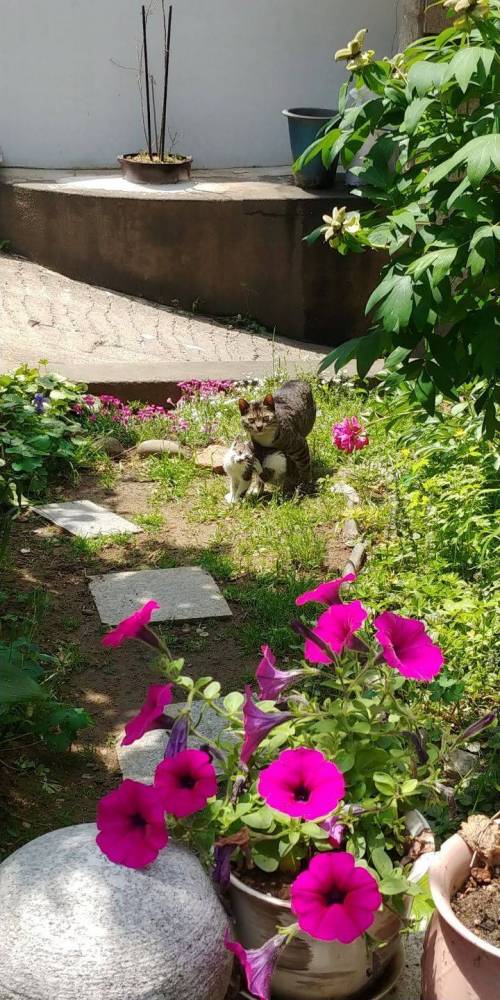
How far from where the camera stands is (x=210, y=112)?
11039 millimetres

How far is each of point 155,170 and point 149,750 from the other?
7.41m

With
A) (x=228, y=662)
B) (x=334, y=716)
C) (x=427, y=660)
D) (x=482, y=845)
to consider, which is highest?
(x=427, y=660)

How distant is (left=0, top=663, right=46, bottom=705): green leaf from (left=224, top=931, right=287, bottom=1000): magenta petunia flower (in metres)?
1.02

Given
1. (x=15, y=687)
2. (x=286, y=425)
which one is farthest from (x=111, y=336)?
(x=15, y=687)

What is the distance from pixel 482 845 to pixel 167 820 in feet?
A: 2.27

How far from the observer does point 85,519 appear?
5.78 metres

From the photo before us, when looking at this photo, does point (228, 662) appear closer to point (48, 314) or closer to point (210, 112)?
point (48, 314)

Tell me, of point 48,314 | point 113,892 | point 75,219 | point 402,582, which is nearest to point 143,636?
point 113,892

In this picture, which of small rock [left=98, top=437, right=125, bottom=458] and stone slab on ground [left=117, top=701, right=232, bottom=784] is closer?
stone slab on ground [left=117, top=701, right=232, bottom=784]

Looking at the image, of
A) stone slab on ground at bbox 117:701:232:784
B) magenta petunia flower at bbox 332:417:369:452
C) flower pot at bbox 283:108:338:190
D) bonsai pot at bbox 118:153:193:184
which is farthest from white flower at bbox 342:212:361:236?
bonsai pot at bbox 118:153:193:184

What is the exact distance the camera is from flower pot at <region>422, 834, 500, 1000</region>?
2180 mm

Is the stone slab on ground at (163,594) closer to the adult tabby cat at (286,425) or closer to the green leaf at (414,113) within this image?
the adult tabby cat at (286,425)

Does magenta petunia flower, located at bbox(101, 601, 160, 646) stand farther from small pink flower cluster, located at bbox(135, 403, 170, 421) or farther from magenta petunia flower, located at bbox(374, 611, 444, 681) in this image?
small pink flower cluster, located at bbox(135, 403, 170, 421)

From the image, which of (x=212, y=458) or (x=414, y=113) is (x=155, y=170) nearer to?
(x=212, y=458)
